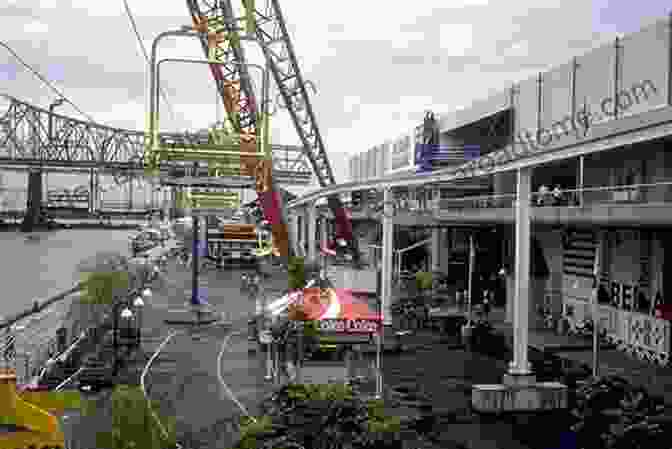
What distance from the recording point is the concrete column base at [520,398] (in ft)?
47.6

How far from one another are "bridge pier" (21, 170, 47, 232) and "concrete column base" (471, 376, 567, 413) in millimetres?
93140

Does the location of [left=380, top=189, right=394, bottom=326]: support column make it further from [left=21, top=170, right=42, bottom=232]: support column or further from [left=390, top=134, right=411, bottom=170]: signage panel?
[left=21, top=170, right=42, bottom=232]: support column

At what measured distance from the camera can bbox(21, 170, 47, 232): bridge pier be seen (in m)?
101

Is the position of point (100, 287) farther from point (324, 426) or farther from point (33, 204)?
point (33, 204)

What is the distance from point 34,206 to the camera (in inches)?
4163

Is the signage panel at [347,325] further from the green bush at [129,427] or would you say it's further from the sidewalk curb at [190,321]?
the sidewalk curb at [190,321]

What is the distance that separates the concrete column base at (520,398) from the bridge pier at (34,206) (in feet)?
306

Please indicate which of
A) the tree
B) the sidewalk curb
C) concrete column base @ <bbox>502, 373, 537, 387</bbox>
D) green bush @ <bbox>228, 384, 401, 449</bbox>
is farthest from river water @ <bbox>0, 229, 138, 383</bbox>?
concrete column base @ <bbox>502, 373, 537, 387</bbox>

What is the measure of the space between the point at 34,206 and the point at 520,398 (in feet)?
334

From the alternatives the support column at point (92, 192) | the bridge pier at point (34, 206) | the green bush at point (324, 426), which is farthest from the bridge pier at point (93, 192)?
the green bush at point (324, 426)

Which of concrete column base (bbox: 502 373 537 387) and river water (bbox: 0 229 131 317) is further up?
concrete column base (bbox: 502 373 537 387)

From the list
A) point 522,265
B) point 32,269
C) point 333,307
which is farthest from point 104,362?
point 32,269

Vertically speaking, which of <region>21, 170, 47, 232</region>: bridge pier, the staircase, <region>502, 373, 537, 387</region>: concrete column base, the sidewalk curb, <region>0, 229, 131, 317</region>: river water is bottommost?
<region>0, 229, 131, 317</region>: river water

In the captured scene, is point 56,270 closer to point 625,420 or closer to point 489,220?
point 489,220
